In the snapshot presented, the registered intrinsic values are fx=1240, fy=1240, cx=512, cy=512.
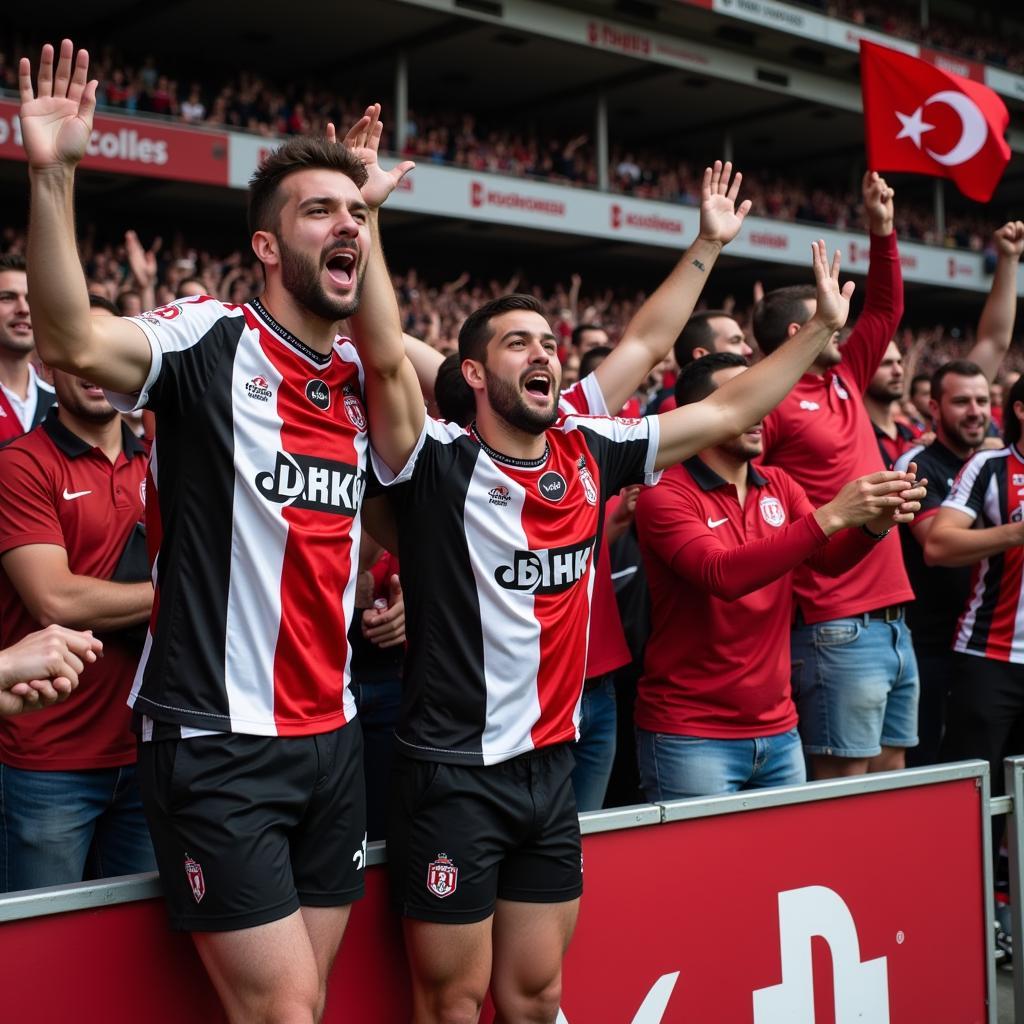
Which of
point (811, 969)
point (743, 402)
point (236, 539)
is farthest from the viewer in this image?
point (811, 969)

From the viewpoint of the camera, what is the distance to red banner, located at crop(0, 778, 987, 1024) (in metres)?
2.66

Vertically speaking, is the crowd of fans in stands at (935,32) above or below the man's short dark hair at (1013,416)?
above

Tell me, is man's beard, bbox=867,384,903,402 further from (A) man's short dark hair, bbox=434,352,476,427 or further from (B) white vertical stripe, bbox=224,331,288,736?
(B) white vertical stripe, bbox=224,331,288,736

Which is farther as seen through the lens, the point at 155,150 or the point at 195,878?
the point at 155,150

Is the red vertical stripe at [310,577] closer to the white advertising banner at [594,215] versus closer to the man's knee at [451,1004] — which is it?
the man's knee at [451,1004]

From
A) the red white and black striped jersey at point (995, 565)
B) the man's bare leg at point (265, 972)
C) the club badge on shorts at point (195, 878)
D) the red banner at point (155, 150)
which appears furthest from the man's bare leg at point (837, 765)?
the red banner at point (155, 150)

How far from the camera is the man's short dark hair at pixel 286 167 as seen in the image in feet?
8.84

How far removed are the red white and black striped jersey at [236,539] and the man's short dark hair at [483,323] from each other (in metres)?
0.71

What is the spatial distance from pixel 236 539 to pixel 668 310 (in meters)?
1.72

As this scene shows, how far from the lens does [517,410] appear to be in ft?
10.2

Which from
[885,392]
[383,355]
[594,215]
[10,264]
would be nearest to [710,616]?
[383,355]

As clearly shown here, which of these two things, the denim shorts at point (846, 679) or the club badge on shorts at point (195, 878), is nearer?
the club badge on shorts at point (195, 878)

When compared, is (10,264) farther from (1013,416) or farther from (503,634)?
(1013,416)

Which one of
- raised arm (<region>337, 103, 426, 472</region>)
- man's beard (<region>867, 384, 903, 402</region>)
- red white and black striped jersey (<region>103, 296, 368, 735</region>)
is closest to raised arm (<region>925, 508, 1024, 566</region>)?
man's beard (<region>867, 384, 903, 402</region>)
